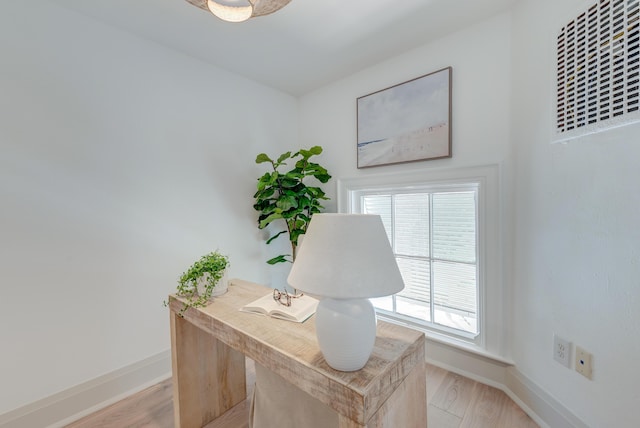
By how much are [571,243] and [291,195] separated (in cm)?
180

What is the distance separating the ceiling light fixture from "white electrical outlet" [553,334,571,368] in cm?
202

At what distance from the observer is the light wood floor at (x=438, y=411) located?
1438 millimetres

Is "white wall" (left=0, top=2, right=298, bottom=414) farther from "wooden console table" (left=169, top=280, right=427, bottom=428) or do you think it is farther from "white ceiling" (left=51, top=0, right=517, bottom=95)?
"wooden console table" (left=169, top=280, right=427, bottom=428)

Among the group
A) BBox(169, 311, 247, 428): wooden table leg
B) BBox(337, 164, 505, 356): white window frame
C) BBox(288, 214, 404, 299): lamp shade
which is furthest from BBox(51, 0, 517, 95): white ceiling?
BBox(169, 311, 247, 428): wooden table leg

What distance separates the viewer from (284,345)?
941 millimetres

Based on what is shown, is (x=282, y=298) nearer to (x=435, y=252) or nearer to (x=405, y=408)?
(x=405, y=408)

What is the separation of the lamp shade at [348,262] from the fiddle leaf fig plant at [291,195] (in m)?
1.44

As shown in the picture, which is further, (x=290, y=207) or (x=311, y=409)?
(x=290, y=207)

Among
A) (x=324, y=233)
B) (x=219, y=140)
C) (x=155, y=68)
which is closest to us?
(x=324, y=233)

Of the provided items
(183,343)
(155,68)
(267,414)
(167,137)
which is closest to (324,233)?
(267,414)

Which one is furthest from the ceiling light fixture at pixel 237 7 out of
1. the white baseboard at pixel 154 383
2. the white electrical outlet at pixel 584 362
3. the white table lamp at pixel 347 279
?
the white baseboard at pixel 154 383

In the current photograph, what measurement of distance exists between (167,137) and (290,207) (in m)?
1.06

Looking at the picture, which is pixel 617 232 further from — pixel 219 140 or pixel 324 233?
pixel 219 140

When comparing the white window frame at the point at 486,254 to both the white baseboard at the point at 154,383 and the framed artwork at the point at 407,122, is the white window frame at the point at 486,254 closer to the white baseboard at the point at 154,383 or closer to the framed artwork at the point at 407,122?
the white baseboard at the point at 154,383
